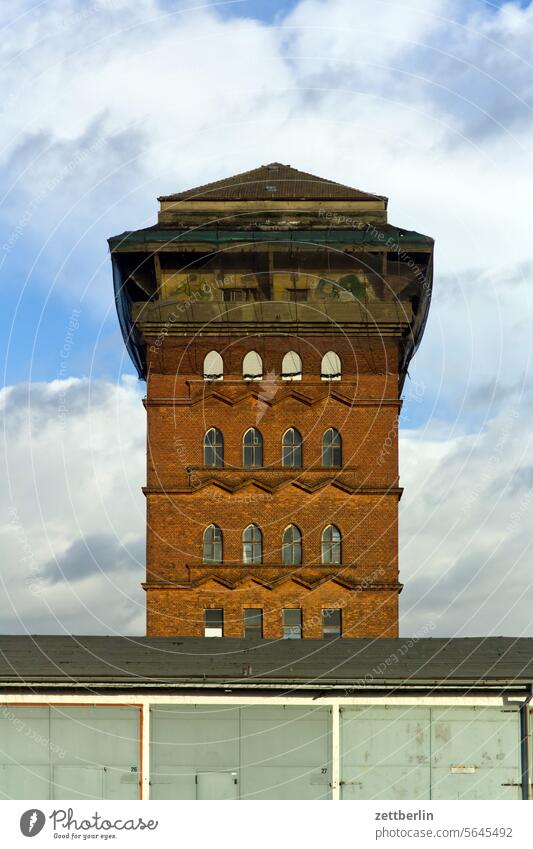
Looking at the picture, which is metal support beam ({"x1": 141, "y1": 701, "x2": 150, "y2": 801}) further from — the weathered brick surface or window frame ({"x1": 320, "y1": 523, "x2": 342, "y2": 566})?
window frame ({"x1": 320, "y1": 523, "x2": 342, "y2": 566})

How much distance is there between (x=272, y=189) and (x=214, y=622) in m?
19.8

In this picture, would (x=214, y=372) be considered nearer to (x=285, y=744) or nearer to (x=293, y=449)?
(x=293, y=449)

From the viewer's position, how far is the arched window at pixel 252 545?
208 feet

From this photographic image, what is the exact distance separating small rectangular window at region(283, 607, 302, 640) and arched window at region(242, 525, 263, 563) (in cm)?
245

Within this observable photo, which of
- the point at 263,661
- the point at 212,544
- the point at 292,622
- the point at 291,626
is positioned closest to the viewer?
the point at 263,661

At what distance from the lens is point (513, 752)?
38156 millimetres

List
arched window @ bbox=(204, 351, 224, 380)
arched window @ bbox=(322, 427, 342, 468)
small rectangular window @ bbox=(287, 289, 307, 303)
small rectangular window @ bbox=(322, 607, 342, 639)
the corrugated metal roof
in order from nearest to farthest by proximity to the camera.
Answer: the corrugated metal roof → small rectangular window @ bbox=(322, 607, 342, 639) → arched window @ bbox=(322, 427, 342, 468) → arched window @ bbox=(204, 351, 224, 380) → small rectangular window @ bbox=(287, 289, 307, 303)

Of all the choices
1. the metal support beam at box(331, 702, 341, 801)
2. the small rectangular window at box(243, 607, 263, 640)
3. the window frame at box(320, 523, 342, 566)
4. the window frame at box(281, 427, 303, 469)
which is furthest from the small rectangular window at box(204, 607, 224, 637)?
the metal support beam at box(331, 702, 341, 801)

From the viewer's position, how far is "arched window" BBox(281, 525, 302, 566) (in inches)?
2494

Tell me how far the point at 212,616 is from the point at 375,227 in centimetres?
1799

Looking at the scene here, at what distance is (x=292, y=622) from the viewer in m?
62.5

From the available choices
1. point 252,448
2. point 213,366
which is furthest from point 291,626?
point 213,366
